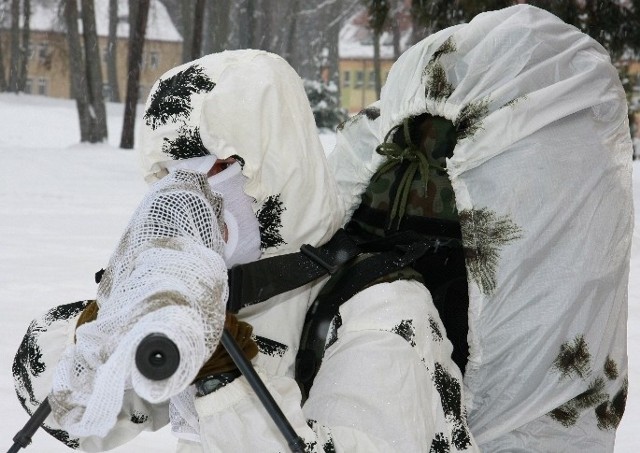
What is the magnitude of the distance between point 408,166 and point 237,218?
1.93 feet

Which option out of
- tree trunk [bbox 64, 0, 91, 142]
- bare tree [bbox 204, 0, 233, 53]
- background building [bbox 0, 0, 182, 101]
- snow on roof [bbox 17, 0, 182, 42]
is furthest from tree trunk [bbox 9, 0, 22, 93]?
tree trunk [bbox 64, 0, 91, 142]

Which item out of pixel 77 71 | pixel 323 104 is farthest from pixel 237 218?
pixel 323 104

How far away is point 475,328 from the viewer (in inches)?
75.2

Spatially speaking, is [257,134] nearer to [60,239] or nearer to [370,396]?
[370,396]

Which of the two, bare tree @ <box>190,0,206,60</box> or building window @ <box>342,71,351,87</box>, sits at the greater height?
bare tree @ <box>190,0,206,60</box>

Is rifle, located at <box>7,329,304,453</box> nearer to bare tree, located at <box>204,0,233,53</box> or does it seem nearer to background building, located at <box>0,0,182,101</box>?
bare tree, located at <box>204,0,233,53</box>

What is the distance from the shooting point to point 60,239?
295 inches

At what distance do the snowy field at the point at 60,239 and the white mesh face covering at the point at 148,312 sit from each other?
1.65m

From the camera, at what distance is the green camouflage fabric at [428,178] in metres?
2.14

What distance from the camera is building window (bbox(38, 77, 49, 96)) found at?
153 ft

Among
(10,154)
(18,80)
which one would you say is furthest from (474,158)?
(18,80)

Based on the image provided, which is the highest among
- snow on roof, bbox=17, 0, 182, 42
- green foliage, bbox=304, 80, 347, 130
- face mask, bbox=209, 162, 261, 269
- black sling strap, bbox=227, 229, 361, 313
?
face mask, bbox=209, 162, 261, 269

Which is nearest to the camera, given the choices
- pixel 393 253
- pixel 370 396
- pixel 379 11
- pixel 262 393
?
pixel 262 393

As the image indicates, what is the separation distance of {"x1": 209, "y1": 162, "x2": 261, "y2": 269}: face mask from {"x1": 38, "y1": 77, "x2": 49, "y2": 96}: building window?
47166mm
